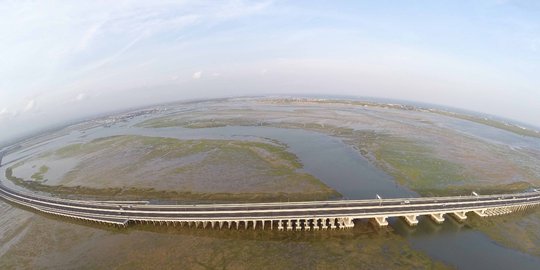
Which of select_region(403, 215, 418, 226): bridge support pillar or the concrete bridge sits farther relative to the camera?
select_region(403, 215, 418, 226): bridge support pillar

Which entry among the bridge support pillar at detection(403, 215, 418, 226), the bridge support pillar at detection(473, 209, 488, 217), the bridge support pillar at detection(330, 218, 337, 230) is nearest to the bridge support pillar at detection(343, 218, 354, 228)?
the bridge support pillar at detection(330, 218, 337, 230)

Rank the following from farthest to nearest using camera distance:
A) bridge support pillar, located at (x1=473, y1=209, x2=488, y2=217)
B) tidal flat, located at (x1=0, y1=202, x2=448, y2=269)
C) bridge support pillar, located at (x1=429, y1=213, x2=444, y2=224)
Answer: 1. bridge support pillar, located at (x1=473, y1=209, x2=488, y2=217)
2. bridge support pillar, located at (x1=429, y1=213, x2=444, y2=224)
3. tidal flat, located at (x1=0, y1=202, x2=448, y2=269)

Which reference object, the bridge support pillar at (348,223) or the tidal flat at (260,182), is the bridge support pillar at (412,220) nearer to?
the tidal flat at (260,182)

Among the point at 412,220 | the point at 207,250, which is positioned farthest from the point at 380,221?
the point at 207,250

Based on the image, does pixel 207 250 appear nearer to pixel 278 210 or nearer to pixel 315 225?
pixel 278 210

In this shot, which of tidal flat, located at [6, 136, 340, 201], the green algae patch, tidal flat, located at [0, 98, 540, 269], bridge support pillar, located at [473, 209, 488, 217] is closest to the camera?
tidal flat, located at [0, 98, 540, 269]

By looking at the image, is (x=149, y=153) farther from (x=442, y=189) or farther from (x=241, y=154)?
(x=442, y=189)

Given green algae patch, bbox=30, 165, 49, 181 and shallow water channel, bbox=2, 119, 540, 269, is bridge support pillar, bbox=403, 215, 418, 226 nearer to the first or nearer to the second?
shallow water channel, bbox=2, 119, 540, 269
